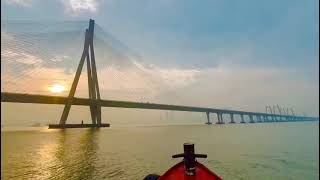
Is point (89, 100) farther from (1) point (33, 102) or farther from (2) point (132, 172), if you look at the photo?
(2) point (132, 172)

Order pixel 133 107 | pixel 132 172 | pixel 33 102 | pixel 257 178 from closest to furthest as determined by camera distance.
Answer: pixel 257 178
pixel 132 172
pixel 33 102
pixel 133 107

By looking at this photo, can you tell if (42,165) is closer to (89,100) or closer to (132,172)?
(132,172)

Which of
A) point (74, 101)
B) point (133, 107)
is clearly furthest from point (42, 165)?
point (133, 107)

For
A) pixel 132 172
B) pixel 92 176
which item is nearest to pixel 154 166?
pixel 132 172

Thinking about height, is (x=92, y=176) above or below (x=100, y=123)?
below

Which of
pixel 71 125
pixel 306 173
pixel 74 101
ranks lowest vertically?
pixel 306 173

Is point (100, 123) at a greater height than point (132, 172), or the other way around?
point (100, 123)

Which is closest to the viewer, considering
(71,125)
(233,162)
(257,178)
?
(257,178)

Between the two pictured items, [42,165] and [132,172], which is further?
[42,165]

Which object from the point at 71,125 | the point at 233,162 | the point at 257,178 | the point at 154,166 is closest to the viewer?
the point at 257,178
